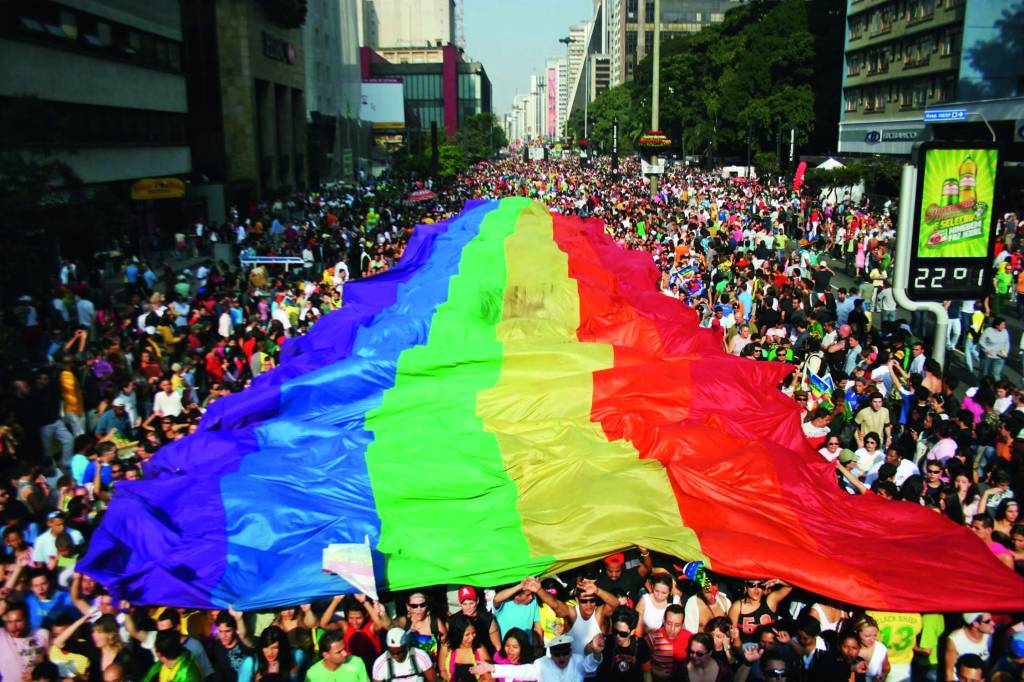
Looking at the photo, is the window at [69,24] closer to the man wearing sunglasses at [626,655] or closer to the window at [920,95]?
the man wearing sunglasses at [626,655]

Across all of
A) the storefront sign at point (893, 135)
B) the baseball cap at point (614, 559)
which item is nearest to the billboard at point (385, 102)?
the storefront sign at point (893, 135)

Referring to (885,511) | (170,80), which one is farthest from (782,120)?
(885,511)

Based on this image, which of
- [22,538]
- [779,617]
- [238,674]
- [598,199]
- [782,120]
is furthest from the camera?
[782,120]

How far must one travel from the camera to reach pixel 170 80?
31.8 m

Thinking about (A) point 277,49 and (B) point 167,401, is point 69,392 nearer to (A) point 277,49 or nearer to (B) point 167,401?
(B) point 167,401

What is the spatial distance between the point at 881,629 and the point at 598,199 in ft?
112

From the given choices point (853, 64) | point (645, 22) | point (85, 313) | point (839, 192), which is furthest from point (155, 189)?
point (645, 22)

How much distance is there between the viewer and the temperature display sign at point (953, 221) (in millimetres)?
9875

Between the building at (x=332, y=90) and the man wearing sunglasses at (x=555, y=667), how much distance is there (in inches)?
2072

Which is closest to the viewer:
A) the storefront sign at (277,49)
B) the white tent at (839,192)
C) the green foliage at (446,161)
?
the white tent at (839,192)

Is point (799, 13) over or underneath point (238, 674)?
over

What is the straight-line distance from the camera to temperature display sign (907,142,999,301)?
988 cm

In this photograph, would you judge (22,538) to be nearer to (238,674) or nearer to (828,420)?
(238,674)

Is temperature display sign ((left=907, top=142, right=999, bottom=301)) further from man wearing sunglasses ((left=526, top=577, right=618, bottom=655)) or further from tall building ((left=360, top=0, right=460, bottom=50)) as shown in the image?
tall building ((left=360, top=0, right=460, bottom=50))
